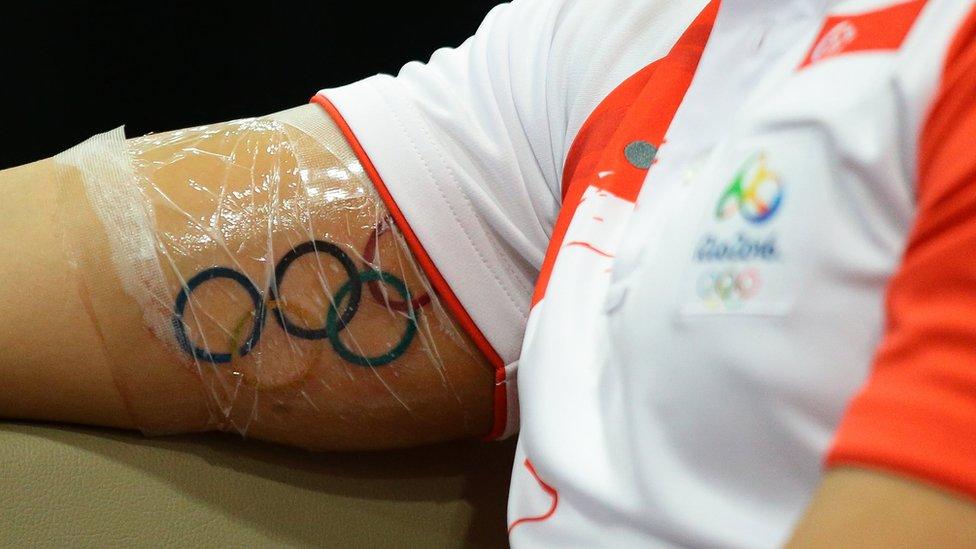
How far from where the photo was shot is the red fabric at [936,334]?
1.10 feet

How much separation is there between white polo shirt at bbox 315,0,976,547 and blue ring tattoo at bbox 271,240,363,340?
18 centimetres

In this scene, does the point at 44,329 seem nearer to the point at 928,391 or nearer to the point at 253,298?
the point at 253,298

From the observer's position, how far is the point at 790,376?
0.42m

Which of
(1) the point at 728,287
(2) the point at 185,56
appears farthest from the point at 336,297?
(2) the point at 185,56

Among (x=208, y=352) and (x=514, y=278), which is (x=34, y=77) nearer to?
(x=208, y=352)

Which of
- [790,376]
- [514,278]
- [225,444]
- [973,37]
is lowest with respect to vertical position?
[225,444]

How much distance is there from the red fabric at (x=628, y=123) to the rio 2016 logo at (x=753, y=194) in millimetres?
139

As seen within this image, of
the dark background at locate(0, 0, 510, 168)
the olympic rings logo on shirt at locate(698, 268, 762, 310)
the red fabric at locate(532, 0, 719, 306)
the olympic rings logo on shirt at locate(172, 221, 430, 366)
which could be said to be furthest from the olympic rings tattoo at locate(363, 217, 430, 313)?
the dark background at locate(0, 0, 510, 168)

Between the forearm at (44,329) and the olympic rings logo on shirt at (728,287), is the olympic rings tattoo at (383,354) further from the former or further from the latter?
the olympic rings logo on shirt at (728,287)

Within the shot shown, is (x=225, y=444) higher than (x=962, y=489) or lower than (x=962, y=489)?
lower

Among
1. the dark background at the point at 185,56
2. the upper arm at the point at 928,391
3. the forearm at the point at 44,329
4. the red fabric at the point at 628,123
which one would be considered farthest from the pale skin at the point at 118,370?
the dark background at the point at 185,56

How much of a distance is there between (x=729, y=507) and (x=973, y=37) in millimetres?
240

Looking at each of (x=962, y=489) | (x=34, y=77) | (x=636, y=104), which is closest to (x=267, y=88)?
(x=34, y=77)

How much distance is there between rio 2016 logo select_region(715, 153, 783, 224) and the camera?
439mm
